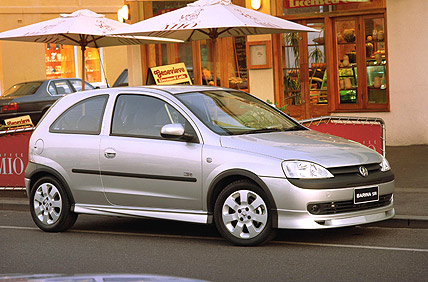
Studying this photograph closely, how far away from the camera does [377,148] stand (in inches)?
443

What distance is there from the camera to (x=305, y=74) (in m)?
17.0

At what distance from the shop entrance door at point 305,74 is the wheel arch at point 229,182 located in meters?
8.66

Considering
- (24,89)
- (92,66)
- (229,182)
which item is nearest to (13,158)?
(229,182)

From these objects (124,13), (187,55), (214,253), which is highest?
(124,13)

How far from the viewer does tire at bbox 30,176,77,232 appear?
9.42 meters

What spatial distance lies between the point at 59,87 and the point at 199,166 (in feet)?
51.8

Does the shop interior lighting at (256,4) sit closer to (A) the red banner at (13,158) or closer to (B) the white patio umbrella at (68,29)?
(B) the white patio umbrella at (68,29)

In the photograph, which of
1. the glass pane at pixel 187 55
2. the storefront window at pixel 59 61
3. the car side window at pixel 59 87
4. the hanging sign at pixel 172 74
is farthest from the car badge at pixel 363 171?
the storefront window at pixel 59 61

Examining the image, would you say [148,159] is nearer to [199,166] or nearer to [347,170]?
[199,166]

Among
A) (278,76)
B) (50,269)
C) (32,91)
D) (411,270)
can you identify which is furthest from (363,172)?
(32,91)

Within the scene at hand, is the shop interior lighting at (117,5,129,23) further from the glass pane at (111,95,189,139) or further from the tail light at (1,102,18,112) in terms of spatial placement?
the glass pane at (111,95,189,139)

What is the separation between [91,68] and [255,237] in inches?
1038

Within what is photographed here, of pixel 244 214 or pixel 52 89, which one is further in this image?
pixel 52 89

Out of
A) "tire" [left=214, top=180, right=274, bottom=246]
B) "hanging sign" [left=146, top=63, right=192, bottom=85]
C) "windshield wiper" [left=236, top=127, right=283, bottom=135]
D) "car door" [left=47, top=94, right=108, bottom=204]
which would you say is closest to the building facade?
"hanging sign" [left=146, top=63, right=192, bottom=85]
